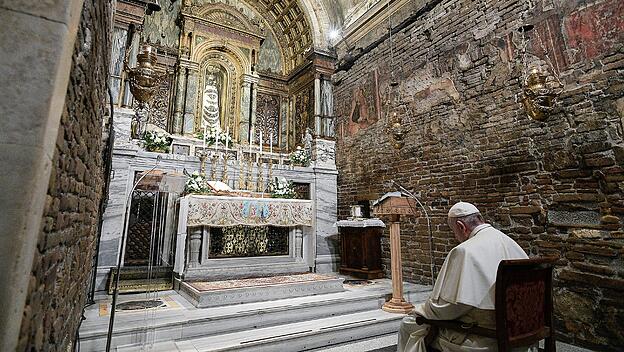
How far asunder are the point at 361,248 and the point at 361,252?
10cm

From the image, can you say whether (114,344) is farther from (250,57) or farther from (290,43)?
(290,43)

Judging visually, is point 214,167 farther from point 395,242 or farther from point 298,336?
point 298,336

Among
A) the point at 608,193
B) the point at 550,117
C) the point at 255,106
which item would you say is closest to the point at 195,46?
the point at 255,106

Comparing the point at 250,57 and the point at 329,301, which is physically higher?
the point at 250,57

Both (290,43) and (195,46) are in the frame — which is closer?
(195,46)

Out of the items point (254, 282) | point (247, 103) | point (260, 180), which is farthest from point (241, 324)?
point (247, 103)

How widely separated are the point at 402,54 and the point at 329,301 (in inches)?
245

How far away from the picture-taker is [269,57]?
38.2 ft

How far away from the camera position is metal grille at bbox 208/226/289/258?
617cm

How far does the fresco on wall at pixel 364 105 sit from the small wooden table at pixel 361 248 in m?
2.96

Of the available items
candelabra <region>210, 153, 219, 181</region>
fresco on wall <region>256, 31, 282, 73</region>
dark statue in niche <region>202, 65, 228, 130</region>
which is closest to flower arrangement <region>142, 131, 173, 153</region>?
candelabra <region>210, 153, 219, 181</region>

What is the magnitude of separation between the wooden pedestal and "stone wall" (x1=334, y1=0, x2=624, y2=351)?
0.33m

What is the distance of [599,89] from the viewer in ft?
14.7

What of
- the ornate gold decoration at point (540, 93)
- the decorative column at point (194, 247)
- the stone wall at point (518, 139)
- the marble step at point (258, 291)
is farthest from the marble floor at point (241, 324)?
the ornate gold decoration at point (540, 93)
